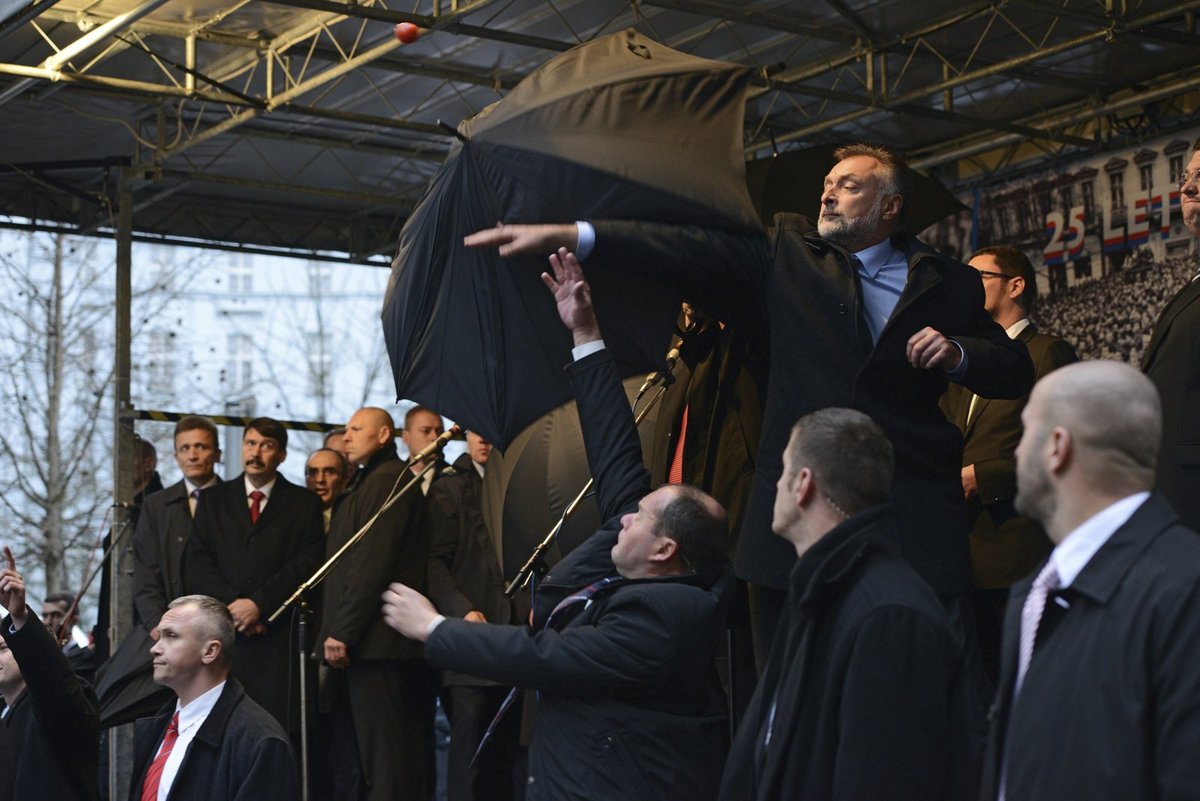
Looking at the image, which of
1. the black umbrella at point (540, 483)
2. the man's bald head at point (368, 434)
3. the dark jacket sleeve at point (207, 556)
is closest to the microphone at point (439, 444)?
the black umbrella at point (540, 483)

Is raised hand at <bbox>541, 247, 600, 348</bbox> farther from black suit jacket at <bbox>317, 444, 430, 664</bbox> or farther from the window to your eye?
the window

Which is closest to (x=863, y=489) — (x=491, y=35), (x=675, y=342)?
(x=675, y=342)

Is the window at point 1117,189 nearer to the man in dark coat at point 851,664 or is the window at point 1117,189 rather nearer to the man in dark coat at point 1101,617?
the man in dark coat at point 851,664

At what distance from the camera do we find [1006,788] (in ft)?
8.05

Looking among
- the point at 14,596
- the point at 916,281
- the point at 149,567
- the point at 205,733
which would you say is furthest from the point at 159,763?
the point at 149,567

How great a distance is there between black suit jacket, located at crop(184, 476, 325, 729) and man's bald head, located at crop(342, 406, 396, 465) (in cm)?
36

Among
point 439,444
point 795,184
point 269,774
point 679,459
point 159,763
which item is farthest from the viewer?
point 439,444

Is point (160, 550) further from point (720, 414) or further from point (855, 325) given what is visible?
point (855, 325)

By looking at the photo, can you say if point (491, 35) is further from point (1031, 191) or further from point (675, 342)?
point (675, 342)

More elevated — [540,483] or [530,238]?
[530,238]

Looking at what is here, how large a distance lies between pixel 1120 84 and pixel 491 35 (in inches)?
174

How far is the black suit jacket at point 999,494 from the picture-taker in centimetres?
452

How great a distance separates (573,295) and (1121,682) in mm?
1851

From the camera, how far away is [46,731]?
5418 mm
